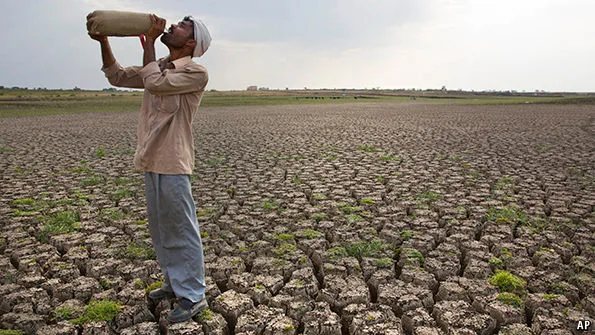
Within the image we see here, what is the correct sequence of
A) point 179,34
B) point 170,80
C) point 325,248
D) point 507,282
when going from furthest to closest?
point 325,248 < point 507,282 < point 179,34 < point 170,80

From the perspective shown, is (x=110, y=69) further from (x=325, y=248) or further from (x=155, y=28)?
(x=325, y=248)

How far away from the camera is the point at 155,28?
2.23 meters

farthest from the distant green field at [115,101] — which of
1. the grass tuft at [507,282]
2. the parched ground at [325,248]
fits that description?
the grass tuft at [507,282]

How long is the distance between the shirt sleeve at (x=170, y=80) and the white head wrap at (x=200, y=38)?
0.15m

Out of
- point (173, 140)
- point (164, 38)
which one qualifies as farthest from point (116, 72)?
point (173, 140)

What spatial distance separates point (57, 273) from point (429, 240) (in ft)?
9.51

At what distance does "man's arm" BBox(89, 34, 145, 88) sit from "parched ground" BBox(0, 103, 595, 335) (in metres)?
1.33

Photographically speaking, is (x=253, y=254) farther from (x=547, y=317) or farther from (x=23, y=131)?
(x=23, y=131)

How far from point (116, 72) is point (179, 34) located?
0.48m

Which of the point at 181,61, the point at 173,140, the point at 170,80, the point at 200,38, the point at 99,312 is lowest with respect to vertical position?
the point at 99,312

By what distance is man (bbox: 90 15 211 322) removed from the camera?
2.24m

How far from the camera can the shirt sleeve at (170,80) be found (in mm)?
2143

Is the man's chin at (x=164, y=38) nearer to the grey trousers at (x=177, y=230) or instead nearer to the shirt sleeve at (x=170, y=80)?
the shirt sleeve at (x=170, y=80)

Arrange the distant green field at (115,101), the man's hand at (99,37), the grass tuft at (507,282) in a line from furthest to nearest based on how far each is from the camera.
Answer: the distant green field at (115,101), the grass tuft at (507,282), the man's hand at (99,37)
